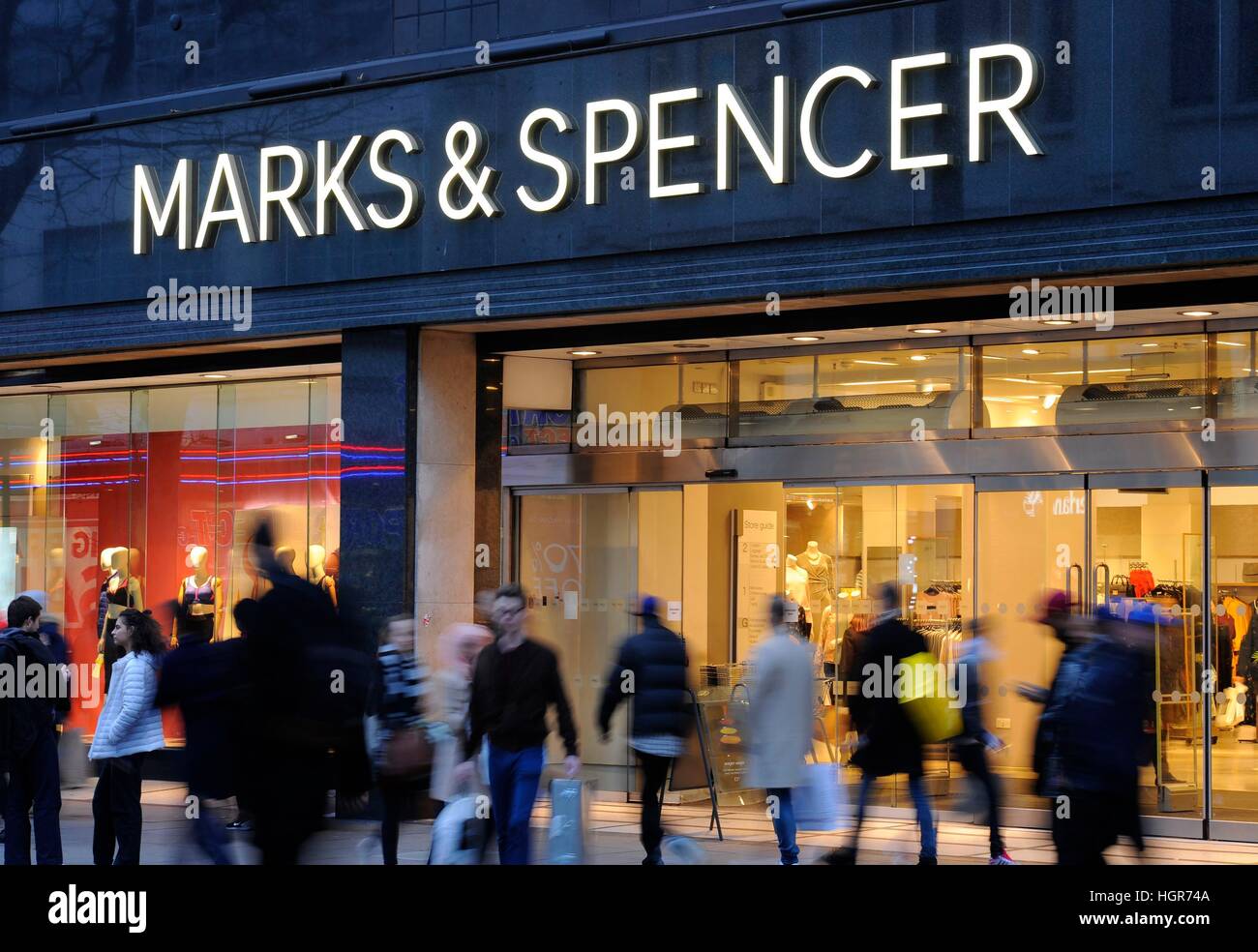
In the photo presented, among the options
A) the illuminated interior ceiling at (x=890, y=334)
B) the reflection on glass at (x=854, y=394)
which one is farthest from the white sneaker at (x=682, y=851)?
the reflection on glass at (x=854, y=394)

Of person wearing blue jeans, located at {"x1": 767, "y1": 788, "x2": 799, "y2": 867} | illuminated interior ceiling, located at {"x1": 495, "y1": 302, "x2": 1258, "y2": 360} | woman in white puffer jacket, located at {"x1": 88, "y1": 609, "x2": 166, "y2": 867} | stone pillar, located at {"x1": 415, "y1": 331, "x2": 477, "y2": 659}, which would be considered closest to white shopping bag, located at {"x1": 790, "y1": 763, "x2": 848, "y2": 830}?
person wearing blue jeans, located at {"x1": 767, "y1": 788, "x2": 799, "y2": 867}

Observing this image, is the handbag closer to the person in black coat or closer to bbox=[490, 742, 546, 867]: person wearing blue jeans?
bbox=[490, 742, 546, 867]: person wearing blue jeans

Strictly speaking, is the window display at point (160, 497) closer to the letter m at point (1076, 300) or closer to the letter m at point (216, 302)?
the letter m at point (216, 302)

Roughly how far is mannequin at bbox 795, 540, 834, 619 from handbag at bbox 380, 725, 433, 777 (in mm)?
6376

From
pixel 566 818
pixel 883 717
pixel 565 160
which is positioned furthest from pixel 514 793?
pixel 565 160

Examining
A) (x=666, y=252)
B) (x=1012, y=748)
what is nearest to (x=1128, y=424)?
(x=1012, y=748)

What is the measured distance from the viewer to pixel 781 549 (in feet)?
54.6

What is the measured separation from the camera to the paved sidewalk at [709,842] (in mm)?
13227

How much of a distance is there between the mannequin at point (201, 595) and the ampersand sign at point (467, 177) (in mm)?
6176

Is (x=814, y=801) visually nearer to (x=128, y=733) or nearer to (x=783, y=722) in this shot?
(x=783, y=722)

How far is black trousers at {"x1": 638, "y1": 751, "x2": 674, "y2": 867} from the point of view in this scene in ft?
38.4

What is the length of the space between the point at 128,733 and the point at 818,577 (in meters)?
7.25
